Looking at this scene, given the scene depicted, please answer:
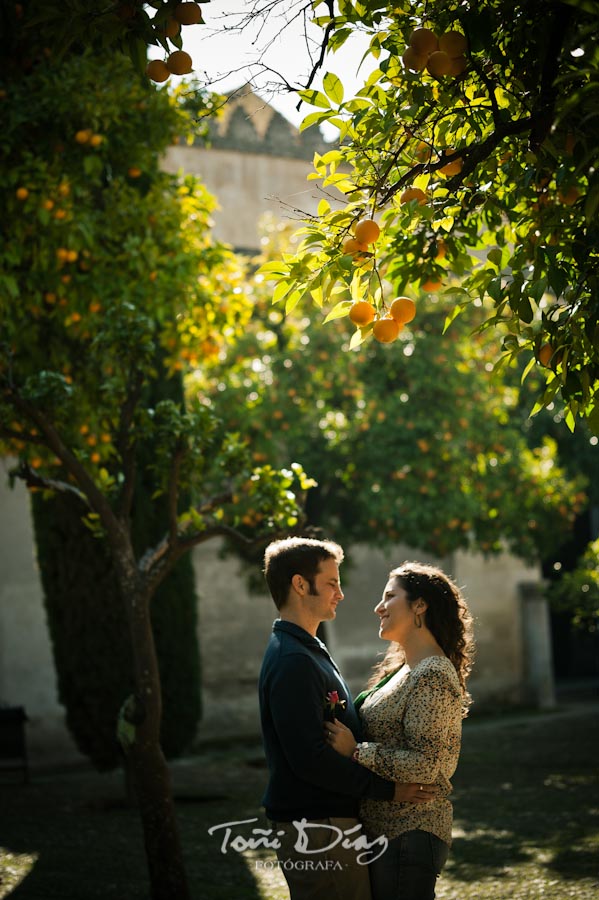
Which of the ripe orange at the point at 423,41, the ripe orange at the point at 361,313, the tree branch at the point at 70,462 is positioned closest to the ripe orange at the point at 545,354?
the ripe orange at the point at 361,313

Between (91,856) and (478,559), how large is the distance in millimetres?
10576

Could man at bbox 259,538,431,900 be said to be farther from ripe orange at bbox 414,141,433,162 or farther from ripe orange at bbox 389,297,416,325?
ripe orange at bbox 414,141,433,162

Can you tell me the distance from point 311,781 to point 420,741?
1.12 ft

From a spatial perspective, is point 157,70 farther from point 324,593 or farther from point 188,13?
point 324,593

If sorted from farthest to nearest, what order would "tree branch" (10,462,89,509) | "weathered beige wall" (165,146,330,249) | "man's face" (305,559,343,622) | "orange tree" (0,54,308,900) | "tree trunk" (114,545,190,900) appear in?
"weathered beige wall" (165,146,330,249) → "tree branch" (10,462,89,509) → "orange tree" (0,54,308,900) → "tree trunk" (114,545,190,900) → "man's face" (305,559,343,622)

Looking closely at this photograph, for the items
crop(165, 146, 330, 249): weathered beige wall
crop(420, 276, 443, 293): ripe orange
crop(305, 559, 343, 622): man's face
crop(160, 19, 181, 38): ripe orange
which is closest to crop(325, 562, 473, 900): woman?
crop(305, 559, 343, 622): man's face

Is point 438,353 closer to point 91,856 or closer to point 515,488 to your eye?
point 515,488

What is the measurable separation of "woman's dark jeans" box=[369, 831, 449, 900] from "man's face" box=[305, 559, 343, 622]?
0.70 meters

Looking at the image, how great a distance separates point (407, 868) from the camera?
3094 millimetres

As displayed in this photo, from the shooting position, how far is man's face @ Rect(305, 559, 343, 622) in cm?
336

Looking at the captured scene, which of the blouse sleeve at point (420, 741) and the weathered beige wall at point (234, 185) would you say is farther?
the weathered beige wall at point (234, 185)

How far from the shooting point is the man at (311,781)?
3061 millimetres

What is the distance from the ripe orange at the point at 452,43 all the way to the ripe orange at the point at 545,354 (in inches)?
34.5

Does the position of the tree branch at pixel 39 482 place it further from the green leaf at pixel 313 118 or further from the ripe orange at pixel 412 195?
the ripe orange at pixel 412 195
